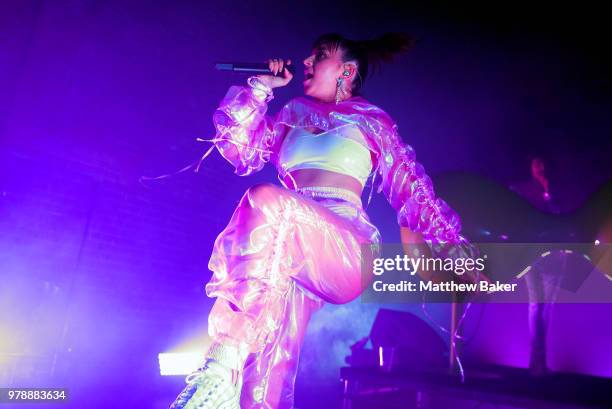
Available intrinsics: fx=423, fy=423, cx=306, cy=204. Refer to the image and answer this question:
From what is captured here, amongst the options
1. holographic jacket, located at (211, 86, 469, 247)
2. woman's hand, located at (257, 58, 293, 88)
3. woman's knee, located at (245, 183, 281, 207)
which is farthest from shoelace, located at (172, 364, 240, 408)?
woman's hand, located at (257, 58, 293, 88)

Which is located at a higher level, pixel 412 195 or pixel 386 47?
pixel 386 47

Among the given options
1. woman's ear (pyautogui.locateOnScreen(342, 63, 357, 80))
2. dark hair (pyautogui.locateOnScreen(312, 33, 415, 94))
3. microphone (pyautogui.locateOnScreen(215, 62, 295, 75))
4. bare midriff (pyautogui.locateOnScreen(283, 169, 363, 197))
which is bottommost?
bare midriff (pyautogui.locateOnScreen(283, 169, 363, 197))

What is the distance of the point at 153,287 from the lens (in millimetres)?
3457

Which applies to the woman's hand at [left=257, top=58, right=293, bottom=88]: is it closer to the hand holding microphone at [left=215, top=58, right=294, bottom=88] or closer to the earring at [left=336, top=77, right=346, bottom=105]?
the hand holding microphone at [left=215, top=58, right=294, bottom=88]

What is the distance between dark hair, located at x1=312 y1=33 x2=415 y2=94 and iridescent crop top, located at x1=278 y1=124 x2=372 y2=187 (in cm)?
41

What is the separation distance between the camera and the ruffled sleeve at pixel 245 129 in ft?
5.17

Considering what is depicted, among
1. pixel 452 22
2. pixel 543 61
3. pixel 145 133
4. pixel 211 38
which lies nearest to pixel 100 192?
pixel 145 133

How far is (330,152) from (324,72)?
1.64 feet

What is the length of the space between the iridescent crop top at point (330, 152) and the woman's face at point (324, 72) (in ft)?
0.90

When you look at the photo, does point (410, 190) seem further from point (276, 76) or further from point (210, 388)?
point (210, 388)

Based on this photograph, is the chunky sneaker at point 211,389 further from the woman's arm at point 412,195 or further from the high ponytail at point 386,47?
the high ponytail at point 386,47

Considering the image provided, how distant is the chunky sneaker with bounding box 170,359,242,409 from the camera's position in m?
1.00

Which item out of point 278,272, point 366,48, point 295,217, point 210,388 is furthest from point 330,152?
point 210,388

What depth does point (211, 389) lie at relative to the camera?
3.34 ft
